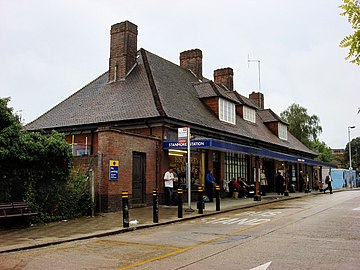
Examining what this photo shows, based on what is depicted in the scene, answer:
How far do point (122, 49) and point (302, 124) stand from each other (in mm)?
38943

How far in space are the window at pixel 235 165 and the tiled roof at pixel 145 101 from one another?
1.60 meters

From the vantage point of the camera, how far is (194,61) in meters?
31.8

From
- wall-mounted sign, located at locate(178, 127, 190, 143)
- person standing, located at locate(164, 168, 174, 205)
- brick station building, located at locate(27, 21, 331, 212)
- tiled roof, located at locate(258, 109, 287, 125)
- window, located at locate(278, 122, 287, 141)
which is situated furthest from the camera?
window, located at locate(278, 122, 287, 141)

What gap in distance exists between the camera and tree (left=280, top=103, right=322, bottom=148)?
56.9m

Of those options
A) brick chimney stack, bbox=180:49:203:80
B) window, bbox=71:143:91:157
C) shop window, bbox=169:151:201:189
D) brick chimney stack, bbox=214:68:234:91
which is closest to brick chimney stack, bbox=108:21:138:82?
window, bbox=71:143:91:157

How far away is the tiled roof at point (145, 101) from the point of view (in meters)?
20.7

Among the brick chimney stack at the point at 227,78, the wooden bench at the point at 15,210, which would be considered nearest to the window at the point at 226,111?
the brick chimney stack at the point at 227,78

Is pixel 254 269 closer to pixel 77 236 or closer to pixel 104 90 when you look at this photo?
pixel 77 236

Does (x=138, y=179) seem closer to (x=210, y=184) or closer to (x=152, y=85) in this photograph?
(x=210, y=184)

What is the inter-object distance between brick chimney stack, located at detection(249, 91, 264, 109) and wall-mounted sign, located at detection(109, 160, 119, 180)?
28.2 metres

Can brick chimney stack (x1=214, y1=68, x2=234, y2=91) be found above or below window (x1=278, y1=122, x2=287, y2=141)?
above

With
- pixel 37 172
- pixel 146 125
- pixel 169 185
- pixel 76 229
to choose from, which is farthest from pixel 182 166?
pixel 76 229

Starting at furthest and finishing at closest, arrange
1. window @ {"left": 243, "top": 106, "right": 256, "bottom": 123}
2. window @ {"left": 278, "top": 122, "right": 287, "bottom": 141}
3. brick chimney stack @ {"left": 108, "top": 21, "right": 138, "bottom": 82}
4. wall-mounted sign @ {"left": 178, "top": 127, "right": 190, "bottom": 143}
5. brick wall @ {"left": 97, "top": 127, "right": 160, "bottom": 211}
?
window @ {"left": 278, "top": 122, "right": 287, "bottom": 141} → window @ {"left": 243, "top": 106, "right": 256, "bottom": 123} → brick chimney stack @ {"left": 108, "top": 21, "right": 138, "bottom": 82} → wall-mounted sign @ {"left": 178, "top": 127, "right": 190, "bottom": 143} → brick wall @ {"left": 97, "top": 127, "right": 160, "bottom": 211}

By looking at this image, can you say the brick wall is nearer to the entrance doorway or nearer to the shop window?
the entrance doorway
